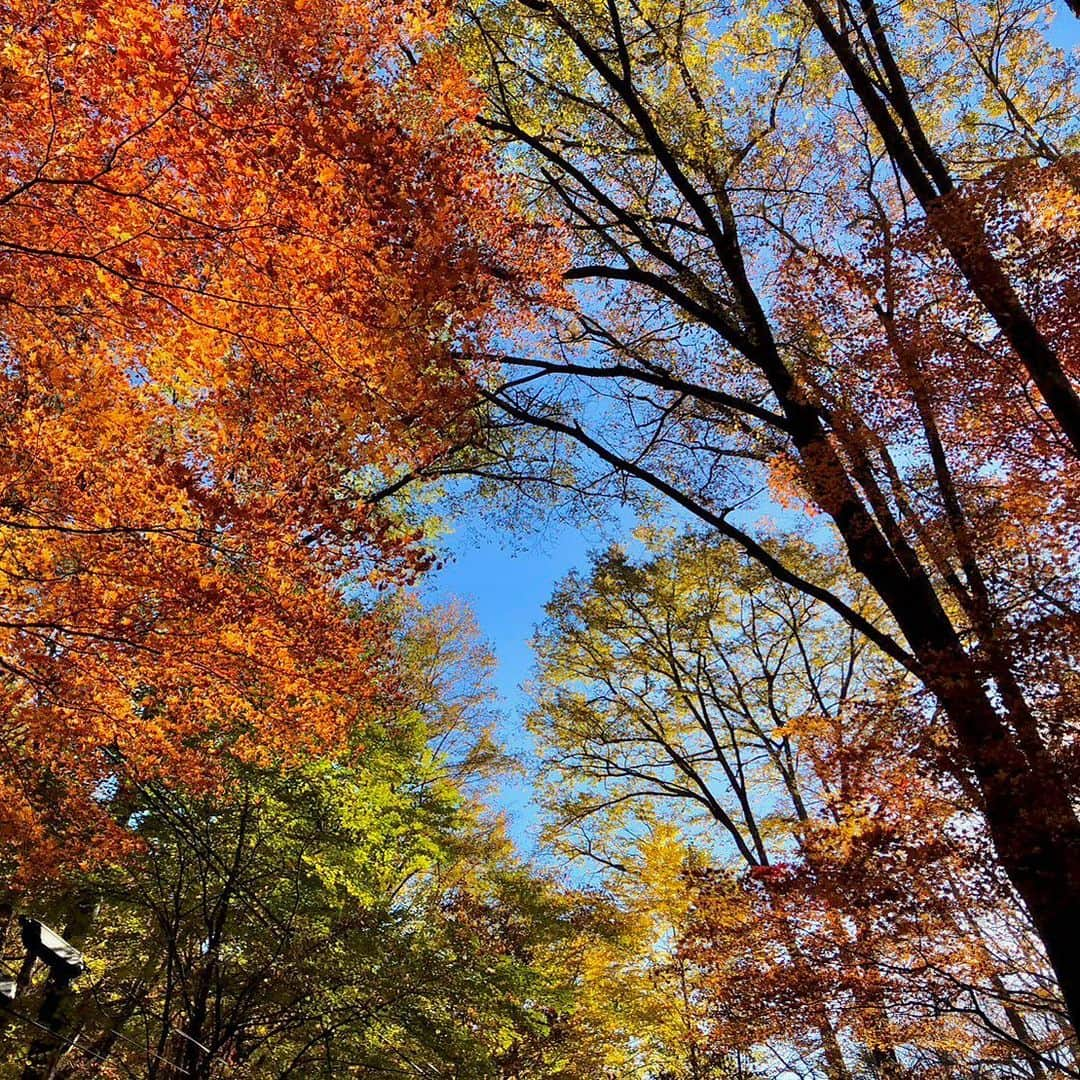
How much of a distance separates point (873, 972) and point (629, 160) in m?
8.81

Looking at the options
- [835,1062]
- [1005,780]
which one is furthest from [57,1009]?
[835,1062]

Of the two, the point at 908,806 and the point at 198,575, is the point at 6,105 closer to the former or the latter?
the point at 198,575

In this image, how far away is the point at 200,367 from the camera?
4.15 meters

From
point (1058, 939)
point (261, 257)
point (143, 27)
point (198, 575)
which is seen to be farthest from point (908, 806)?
point (143, 27)

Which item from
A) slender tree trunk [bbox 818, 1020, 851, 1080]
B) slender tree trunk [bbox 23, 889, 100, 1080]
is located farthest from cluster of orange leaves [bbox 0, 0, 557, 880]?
slender tree trunk [bbox 818, 1020, 851, 1080]

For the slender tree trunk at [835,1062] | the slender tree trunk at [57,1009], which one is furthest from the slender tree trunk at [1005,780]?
the slender tree trunk at [57,1009]

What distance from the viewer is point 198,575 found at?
496cm

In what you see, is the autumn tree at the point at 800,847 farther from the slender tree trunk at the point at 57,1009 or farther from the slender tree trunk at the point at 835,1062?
the slender tree trunk at the point at 57,1009

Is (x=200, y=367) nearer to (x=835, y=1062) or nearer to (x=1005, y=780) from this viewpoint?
(x=1005, y=780)

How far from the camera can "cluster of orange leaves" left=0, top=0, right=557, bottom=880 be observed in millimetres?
3643

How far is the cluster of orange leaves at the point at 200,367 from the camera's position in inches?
143

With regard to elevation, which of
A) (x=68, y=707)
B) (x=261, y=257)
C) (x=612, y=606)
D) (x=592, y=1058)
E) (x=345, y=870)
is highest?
(x=612, y=606)

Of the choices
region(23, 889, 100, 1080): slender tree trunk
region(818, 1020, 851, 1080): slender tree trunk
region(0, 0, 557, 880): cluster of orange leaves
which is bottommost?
region(818, 1020, 851, 1080): slender tree trunk

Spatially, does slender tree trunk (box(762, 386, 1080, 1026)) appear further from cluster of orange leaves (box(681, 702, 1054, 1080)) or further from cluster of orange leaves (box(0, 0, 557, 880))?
cluster of orange leaves (box(0, 0, 557, 880))
